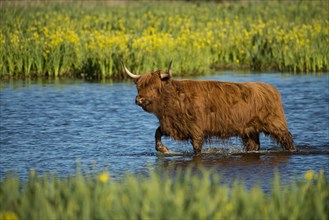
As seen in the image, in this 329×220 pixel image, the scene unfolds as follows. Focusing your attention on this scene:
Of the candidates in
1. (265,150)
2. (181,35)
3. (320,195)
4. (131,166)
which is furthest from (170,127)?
(181,35)

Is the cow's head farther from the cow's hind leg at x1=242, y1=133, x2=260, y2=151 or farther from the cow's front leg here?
the cow's hind leg at x1=242, y1=133, x2=260, y2=151

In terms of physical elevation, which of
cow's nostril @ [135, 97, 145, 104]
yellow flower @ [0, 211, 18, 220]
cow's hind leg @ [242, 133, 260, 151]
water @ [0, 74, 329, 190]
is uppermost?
cow's nostril @ [135, 97, 145, 104]

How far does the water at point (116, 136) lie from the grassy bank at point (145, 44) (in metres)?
0.70

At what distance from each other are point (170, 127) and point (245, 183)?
182 cm

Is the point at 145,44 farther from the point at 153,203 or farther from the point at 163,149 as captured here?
the point at 153,203

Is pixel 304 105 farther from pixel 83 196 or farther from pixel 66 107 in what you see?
pixel 83 196

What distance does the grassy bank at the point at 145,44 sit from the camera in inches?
717

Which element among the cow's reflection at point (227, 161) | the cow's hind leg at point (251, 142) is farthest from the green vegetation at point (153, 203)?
the cow's hind leg at point (251, 142)

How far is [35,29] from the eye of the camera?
69.5 ft

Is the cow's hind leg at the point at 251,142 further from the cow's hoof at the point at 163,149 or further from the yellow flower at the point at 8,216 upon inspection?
the yellow flower at the point at 8,216

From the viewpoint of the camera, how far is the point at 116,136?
39.1ft

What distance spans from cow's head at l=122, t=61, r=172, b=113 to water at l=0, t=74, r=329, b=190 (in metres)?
0.67

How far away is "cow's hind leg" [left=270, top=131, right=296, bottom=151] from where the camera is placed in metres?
10.1

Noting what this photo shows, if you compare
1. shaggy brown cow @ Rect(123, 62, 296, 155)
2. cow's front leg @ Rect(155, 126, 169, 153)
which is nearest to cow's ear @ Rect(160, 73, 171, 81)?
shaggy brown cow @ Rect(123, 62, 296, 155)
